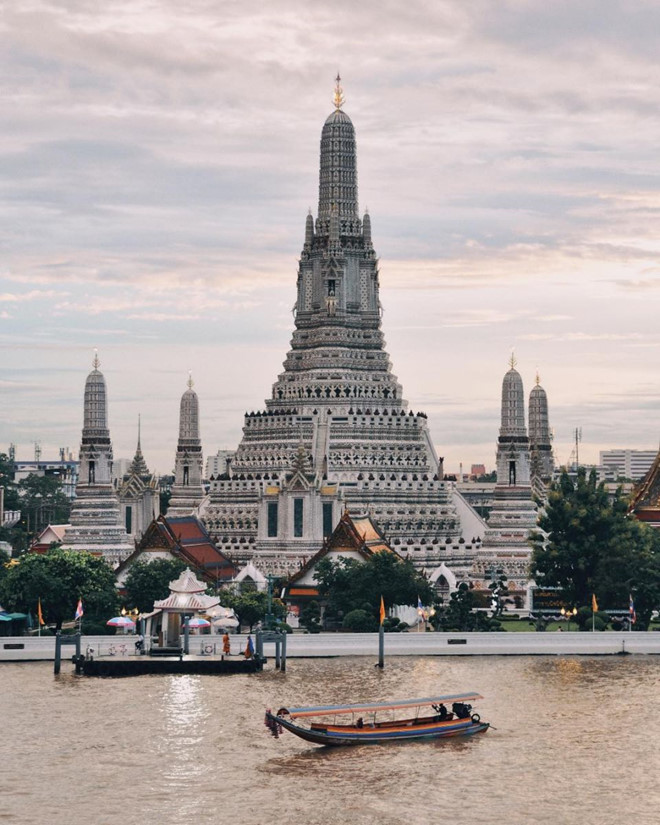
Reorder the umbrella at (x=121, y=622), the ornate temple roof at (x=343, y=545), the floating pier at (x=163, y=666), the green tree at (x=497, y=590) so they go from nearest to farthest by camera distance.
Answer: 1. the floating pier at (x=163, y=666)
2. the umbrella at (x=121, y=622)
3. the ornate temple roof at (x=343, y=545)
4. the green tree at (x=497, y=590)

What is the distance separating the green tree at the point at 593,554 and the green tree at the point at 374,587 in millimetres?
7261

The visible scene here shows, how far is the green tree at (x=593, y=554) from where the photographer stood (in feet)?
330

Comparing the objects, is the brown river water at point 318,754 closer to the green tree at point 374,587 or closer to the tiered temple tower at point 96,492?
the green tree at point 374,587

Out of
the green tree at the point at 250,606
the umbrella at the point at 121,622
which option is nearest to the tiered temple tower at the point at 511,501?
the green tree at the point at 250,606

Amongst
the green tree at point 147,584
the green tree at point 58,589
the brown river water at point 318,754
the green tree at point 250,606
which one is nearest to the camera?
the brown river water at point 318,754

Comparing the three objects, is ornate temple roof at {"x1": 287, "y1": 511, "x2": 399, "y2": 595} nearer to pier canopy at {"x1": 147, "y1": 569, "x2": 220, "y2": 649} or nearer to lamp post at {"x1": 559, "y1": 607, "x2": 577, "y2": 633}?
lamp post at {"x1": 559, "y1": 607, "x2": 577, "y2": 633}

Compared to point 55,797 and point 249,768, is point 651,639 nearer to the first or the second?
point 249,768

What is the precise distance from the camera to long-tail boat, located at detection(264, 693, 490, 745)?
67.1 meters

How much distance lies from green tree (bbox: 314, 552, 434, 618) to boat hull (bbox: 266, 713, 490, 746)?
3058 centimetres

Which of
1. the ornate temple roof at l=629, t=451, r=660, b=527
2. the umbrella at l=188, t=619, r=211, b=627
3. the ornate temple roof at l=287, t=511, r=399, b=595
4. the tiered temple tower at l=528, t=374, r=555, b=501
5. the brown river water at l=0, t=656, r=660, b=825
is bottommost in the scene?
the brown river water at l=0, t=656, r=660, b=825

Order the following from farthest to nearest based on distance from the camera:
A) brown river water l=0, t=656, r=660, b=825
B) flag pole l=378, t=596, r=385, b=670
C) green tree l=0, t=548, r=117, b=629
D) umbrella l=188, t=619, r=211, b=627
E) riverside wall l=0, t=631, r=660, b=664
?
green tree l=0, t=548, r=117, b=629
riverside wall l=0, t=631, r=660, b=664
umbrella l=188, t=619, r=211, b=627
flag pole l=378, t=596, r=385, b=670
brown river water l=0, t=656, r=660, b=825

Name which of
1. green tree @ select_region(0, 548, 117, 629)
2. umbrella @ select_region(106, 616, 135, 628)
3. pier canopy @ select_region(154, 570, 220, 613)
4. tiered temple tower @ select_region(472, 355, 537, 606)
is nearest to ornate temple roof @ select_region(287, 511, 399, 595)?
tiered temple tower @ select_region(472, 355, 537, 606)

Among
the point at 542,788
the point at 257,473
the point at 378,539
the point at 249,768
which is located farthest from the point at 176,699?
the point at 257,473

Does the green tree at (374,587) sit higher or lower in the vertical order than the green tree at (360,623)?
higher
